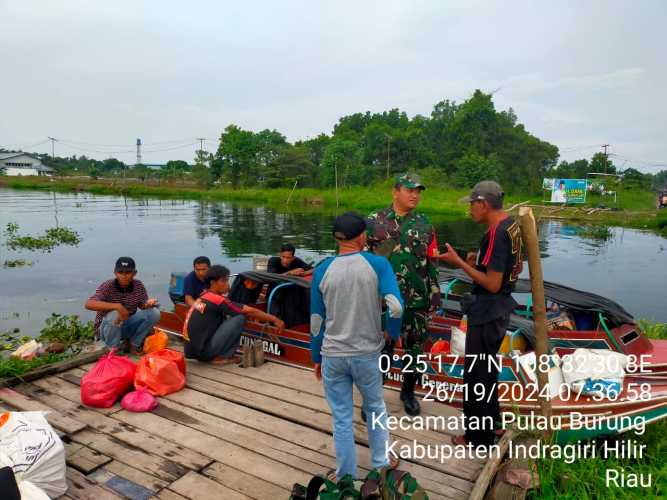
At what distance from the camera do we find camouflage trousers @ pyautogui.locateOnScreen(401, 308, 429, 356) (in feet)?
13.4

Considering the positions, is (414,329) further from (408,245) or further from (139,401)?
(139,401)

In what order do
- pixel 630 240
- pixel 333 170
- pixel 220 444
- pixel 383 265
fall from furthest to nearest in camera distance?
pixel 333 170 → pixel 630 240 → pixel 220 444 → pixel 383 265

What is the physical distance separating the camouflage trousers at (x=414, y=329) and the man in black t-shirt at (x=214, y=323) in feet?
6.63

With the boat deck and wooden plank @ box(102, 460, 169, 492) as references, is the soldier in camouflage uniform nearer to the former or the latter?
the boat deck

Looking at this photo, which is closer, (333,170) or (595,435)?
(595,435)

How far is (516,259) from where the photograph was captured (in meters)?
3.45

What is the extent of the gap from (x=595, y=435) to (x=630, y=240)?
28285 mm

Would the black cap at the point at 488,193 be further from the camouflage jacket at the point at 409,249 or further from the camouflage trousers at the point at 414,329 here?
the camouflage trousers at the point at 414,329

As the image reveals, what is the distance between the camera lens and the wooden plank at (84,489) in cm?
309

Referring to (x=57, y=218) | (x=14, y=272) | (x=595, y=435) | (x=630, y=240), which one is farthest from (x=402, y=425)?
(x=57, y=218)

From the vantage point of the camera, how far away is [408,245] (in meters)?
3.96

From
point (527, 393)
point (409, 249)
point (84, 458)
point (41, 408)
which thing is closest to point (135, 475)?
point (84, 458)

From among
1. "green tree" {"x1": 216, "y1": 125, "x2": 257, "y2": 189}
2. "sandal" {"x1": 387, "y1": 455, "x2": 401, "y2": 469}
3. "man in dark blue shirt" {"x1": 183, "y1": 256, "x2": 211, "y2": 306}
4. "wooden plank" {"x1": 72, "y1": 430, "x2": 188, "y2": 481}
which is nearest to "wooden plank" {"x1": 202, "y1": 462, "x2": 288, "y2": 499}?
"wooden plank" {"x1": 72, "y1": 430, "x2": 188, "y2": 481}

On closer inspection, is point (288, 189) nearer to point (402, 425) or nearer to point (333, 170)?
point (333, 170)
